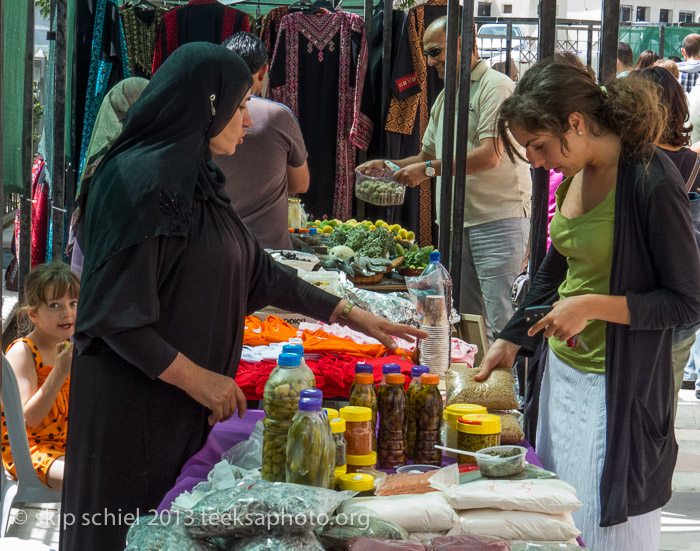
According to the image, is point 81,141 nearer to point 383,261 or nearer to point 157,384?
point 383,261

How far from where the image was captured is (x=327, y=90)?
6.41 meters

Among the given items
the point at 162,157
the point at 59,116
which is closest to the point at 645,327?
the point at 162,157

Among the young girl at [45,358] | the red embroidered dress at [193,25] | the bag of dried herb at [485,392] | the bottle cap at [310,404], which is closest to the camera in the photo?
the bottle cap at [310,404]

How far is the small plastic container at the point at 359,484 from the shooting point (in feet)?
5.33

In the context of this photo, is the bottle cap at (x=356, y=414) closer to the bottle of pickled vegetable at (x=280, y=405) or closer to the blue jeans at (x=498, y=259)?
the bottle of pickled vegetable at (x=280, y=405)

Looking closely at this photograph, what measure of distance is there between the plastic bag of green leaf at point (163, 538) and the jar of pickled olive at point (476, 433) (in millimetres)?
667

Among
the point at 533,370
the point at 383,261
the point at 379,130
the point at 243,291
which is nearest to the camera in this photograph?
the point at 243,291

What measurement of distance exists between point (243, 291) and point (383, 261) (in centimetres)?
183

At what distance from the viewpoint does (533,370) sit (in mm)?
2650

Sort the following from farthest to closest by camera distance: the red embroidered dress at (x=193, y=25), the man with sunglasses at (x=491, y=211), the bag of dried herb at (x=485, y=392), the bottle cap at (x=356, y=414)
Result: the red embroidered dress at (x=193, y=25), the man with sunglasses at (x=491, y=211), the bag of dried herb at (x=485, y=392), the bottle cap at (x=356, y=414)

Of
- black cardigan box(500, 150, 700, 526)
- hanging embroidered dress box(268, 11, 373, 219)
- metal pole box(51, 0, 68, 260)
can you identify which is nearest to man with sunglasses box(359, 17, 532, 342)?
metal pole box(51, 0, 68, 260)

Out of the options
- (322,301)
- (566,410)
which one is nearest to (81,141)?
(322,301)

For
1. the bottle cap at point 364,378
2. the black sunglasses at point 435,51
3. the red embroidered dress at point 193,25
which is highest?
the red embroidered dress at point 193,25

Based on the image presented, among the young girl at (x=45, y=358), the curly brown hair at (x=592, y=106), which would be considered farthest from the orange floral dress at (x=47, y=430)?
the curly brown hair at (x=592, y=106)
